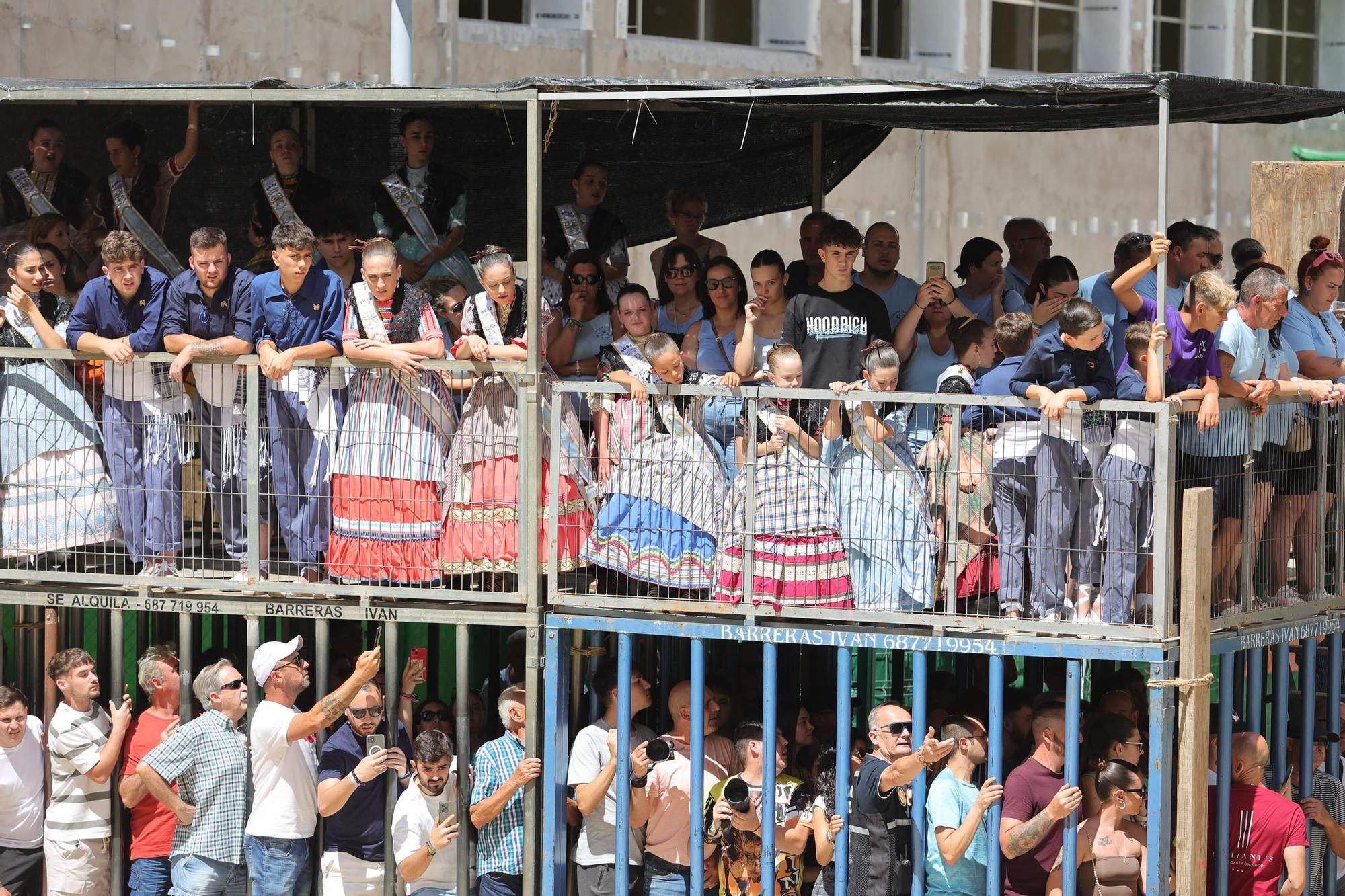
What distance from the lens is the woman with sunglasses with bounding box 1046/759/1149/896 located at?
401 inches

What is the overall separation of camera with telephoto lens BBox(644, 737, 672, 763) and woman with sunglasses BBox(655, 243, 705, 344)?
218 cm

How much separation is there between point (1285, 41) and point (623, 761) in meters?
18.9

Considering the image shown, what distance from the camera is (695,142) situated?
13.6 m

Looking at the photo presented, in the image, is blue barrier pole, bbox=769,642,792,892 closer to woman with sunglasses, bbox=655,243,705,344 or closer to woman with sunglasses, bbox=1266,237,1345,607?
woman with sunglasses, bbox=655,243,705,344

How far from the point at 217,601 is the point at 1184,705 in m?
4.81

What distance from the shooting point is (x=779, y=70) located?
21.2m

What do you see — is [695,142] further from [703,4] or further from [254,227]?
[703,4]

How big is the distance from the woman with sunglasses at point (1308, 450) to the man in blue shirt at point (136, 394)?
18.5 ft

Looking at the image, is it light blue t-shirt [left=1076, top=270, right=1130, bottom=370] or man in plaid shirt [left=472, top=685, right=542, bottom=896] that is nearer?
man in plaid shirt [left=472, top=685, right=542, bottom=896]

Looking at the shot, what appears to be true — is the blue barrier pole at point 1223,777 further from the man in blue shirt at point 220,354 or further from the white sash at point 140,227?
the white sash at point 140,227

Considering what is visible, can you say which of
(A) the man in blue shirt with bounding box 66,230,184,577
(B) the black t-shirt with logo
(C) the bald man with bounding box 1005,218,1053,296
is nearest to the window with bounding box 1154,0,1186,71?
(C) the bald man with bounding box 1005,218,1053,296

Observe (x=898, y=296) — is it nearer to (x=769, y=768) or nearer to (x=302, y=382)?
(x=769, y=768)

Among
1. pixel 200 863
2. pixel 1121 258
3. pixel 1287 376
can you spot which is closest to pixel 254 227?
pixel 200 863

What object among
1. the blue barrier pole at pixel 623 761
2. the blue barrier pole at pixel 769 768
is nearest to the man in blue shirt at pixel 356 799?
the blue barrier pole at pixel 623 761
